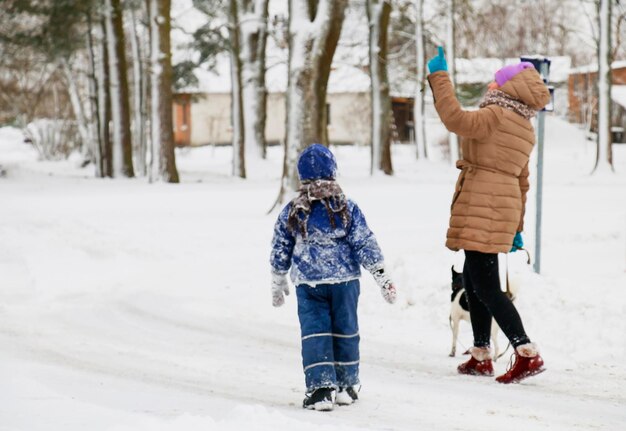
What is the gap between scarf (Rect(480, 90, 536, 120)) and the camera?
252 inches

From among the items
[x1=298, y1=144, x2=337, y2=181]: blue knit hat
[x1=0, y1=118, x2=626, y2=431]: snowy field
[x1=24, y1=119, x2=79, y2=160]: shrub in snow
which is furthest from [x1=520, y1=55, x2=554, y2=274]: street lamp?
[x1=24, y1=119, x2=79, y2=160]: shrub in snow

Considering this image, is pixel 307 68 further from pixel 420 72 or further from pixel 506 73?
pixel 420 72

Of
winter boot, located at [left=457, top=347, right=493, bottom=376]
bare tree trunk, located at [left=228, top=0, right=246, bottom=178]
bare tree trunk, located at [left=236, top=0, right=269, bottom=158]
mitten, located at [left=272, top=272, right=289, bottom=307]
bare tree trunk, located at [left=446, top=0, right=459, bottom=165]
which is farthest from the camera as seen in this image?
bare tree trunk, located at [left=446, top=0, right=459, bottom=165]

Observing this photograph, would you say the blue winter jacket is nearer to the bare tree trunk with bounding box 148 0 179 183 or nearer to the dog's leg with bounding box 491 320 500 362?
the dog's leg with bounding box 491 320 500 362

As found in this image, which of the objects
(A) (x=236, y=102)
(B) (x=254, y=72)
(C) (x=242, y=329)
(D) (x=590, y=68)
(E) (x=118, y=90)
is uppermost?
(D) (x=590, y=68)

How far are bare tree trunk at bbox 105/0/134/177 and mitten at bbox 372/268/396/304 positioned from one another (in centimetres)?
2495

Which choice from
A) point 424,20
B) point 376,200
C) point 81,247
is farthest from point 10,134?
point 81,247

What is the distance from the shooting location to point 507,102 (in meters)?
6.40

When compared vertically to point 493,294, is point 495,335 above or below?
below

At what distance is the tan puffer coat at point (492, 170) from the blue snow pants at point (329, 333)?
901 millimetres

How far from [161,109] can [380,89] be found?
6331 millimetres

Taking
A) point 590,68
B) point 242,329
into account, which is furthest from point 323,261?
point 590,68

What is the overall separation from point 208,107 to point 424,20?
120ft

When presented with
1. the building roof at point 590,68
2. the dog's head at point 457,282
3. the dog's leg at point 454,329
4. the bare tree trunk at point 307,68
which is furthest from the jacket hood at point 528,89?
the building roof at point 590,68
